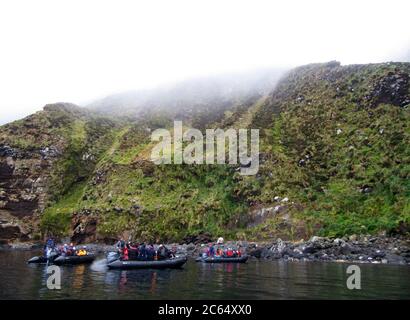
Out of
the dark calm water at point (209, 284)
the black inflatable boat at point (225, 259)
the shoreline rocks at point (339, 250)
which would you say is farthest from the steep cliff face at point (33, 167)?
the dark calm water at point (209, 284)

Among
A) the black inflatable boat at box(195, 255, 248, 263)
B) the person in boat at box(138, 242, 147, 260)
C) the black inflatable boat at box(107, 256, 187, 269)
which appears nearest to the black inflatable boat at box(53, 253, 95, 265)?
the black inflatable boat at box(107, 256, 187, 269)

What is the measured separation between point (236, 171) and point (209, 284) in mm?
55776

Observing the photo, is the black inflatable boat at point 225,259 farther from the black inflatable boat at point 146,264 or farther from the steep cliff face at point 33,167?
the steep cliff face at point 33,167

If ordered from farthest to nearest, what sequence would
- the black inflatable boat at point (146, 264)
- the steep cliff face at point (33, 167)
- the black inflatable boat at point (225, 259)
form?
the steep cliff face at point (33, 167)
the black inflatable boat at point (225, 259)
the black inflatable boat at point (146, 264)

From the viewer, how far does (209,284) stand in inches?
1241

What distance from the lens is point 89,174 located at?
365 feet

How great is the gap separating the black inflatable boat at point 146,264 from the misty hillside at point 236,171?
1090 inches

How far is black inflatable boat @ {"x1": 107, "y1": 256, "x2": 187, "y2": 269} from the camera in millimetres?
42219

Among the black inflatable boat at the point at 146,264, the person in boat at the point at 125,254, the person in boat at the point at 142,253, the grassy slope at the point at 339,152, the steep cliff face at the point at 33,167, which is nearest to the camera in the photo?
the black inflatable boat at the point at 146,264

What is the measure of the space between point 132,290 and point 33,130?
94.9 meters

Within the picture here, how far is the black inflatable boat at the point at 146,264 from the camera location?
42.2m

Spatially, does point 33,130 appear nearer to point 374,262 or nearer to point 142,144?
point 142,144

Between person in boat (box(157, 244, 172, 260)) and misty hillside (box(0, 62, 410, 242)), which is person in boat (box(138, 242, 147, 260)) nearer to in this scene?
person in boat (box(157, 244, 172, 260))

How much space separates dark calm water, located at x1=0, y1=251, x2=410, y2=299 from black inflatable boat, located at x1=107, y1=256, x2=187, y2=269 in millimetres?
1430
